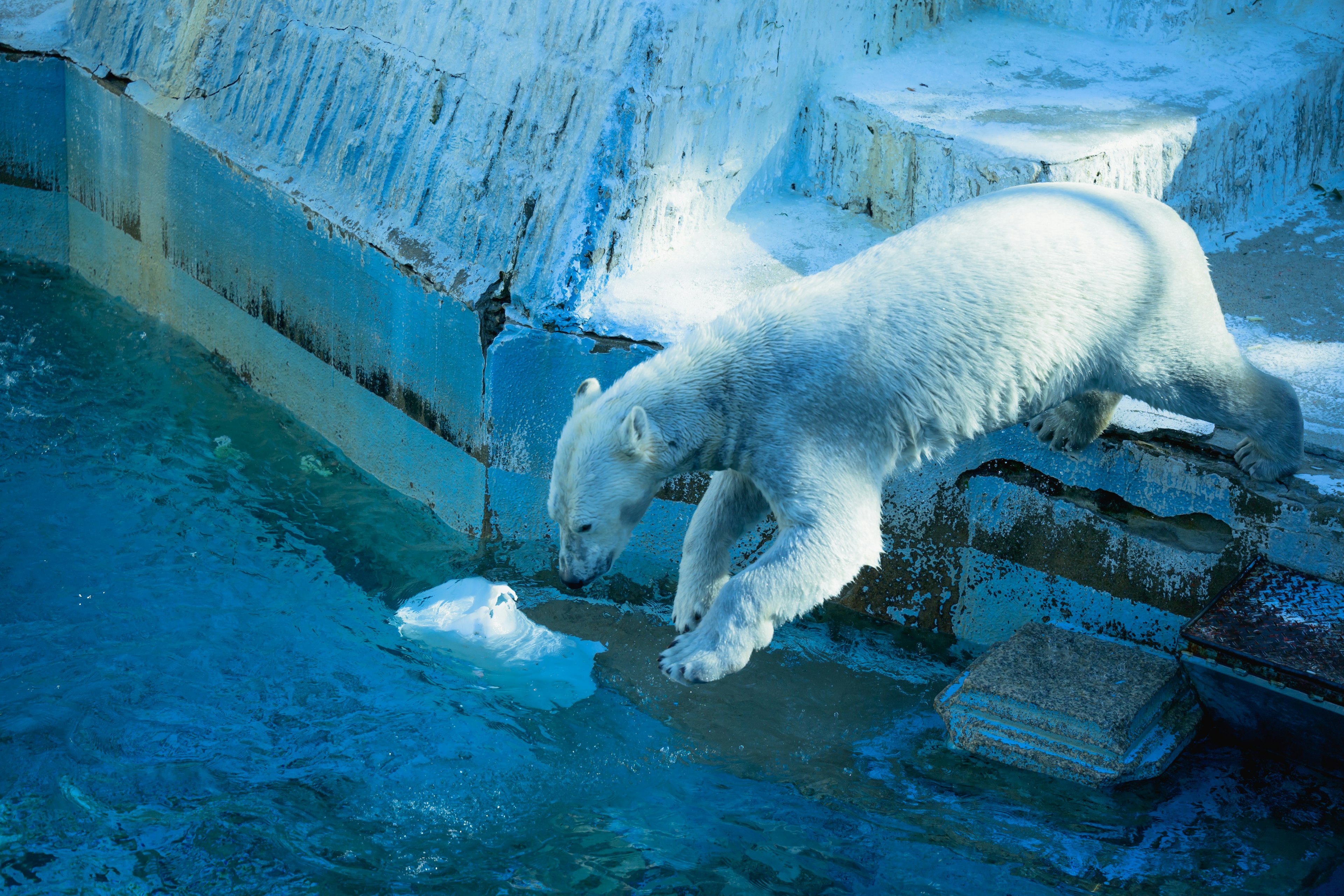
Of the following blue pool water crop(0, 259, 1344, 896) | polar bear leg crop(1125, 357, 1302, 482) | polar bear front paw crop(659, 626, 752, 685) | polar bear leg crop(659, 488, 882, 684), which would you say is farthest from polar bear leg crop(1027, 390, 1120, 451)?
polar bear front paw crop(659, 626, 752, 685)

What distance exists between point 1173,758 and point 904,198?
239cm

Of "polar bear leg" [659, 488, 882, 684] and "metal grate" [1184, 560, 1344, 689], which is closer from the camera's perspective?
"polar bear leg" [659, 488, 882, 684]

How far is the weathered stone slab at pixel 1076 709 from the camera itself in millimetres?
→ 3605

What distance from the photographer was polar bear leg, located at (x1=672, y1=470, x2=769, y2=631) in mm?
3430

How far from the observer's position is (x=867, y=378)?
122 inches

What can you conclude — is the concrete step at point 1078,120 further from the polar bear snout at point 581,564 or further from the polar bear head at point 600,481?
the polar bear snout at point 581,564

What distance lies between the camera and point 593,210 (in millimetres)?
4594

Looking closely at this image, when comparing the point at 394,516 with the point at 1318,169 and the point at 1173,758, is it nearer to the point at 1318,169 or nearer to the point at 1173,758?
the point at 1173,758

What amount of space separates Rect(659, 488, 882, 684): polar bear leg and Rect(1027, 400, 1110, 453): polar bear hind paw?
3.50ft

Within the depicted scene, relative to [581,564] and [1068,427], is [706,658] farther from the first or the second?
[1068,427]

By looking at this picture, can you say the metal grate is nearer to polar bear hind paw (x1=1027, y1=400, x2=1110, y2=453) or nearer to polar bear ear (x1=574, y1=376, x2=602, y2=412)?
polar bear hind paw (x1=1027, y1=400, x2=1110, y2=453)

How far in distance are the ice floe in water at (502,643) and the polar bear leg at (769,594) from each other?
49.8 inches

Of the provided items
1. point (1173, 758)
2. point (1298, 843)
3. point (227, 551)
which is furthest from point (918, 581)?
point (227, 551)

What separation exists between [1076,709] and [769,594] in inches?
48.9
